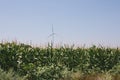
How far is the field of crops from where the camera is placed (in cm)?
1514

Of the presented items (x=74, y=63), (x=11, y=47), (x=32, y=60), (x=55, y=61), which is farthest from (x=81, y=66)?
(x=11, y=47)

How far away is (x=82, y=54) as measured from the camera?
2097 cm

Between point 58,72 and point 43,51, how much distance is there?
3817 millimetres

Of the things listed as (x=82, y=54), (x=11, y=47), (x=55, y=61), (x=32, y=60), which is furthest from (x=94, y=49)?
(x=11, y=47)

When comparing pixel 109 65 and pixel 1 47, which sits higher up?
pixel 1 47

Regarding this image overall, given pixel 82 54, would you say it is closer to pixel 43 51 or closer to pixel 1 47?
pixel 43 51

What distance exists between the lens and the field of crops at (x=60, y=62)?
49.7 ft

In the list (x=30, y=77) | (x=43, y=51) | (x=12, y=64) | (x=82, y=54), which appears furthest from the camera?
(x=82, y=54)

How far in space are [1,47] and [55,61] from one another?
3.61 m

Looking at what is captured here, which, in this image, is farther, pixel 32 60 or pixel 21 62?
pixel 32 60

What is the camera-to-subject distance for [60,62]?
18.9 m

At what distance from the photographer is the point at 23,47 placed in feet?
58.1

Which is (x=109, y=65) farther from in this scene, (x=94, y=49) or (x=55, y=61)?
(x=55, y=61)

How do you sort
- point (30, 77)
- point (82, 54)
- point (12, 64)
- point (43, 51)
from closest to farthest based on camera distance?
point (30, 77), point (12, 64), point (43, 51), point (82, 54)
